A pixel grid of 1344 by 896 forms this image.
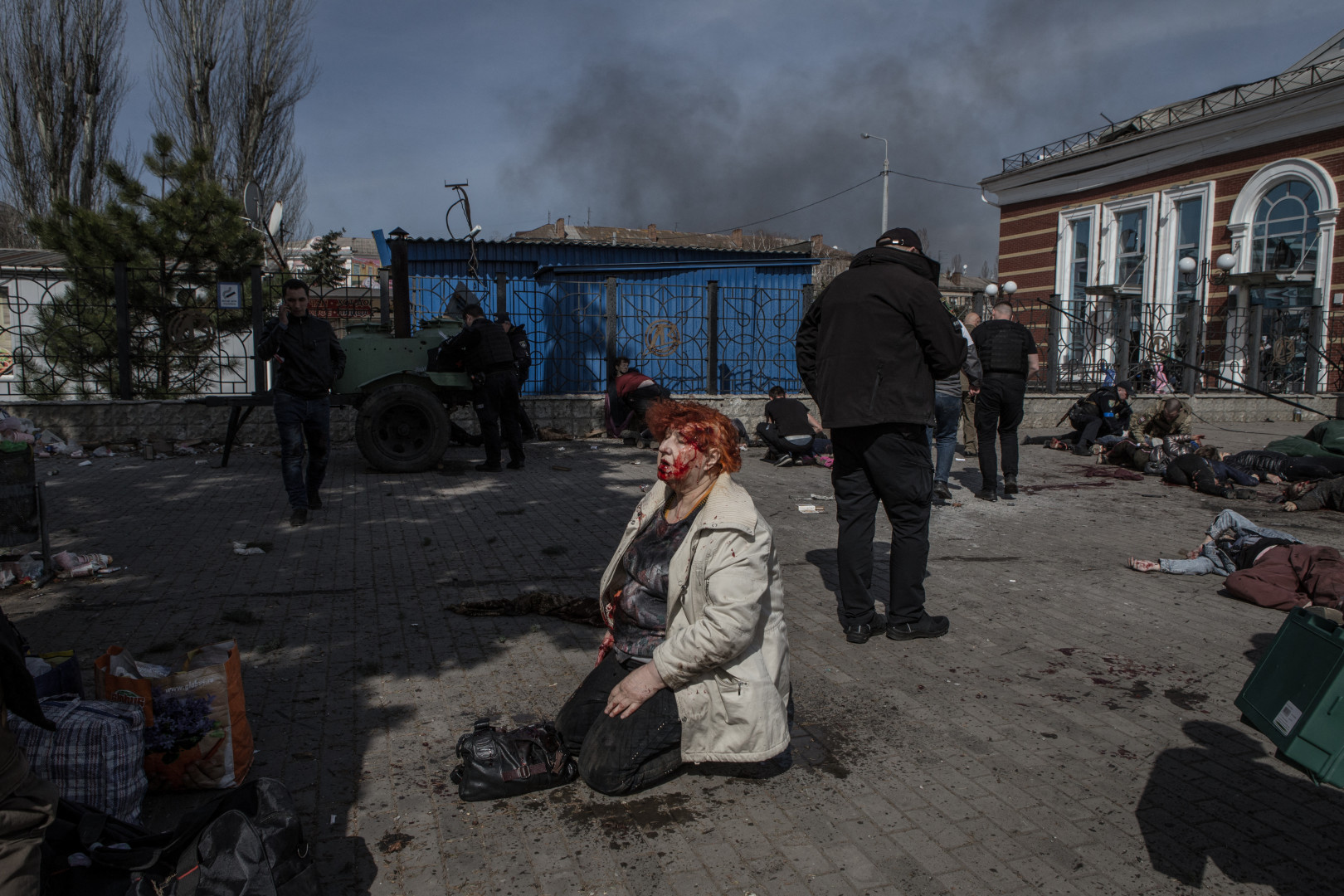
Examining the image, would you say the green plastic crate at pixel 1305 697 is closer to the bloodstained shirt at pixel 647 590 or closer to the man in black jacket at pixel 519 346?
the bloodstained shirt at pixel 647 590

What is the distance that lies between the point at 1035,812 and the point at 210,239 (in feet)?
40.3

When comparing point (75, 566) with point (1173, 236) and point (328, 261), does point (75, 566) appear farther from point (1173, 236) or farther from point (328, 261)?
point (1173, 236)

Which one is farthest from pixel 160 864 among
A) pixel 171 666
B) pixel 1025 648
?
pixel 1025 648

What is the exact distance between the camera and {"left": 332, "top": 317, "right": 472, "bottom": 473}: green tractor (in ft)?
29.9

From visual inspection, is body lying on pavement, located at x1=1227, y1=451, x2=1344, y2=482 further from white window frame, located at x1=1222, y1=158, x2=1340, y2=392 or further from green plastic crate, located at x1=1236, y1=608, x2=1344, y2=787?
white window frame, located at x1=1222, y1=158, x2=1340, y2=392

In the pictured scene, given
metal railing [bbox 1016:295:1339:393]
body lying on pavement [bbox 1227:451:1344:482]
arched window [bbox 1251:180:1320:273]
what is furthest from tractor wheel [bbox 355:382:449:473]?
arched window [bbox 1251:180:1320:273]

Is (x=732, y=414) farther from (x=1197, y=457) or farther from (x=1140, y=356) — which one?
(x=1140, y=356)

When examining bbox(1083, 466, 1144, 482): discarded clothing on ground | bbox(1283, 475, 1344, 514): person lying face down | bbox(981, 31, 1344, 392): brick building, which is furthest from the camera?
bbox(981, 31, 1344, 392): brick building

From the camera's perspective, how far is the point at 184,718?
280cm

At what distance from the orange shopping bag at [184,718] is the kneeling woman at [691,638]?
3.58 feet

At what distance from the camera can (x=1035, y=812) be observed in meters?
2.82

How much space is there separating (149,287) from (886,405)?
35.2 feet

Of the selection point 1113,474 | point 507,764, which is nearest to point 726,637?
point 507,764

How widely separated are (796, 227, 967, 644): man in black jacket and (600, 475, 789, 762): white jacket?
5.08 ft
